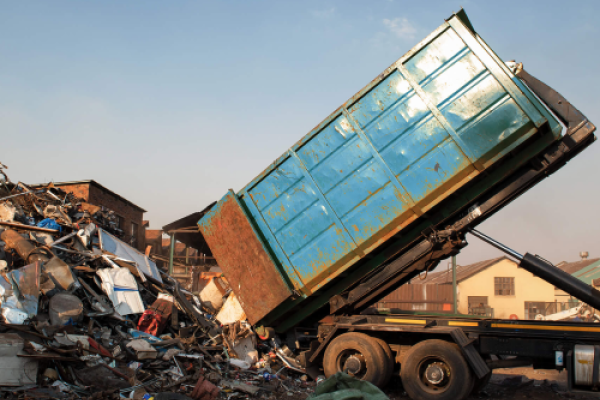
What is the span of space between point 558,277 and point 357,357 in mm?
Result: 2503

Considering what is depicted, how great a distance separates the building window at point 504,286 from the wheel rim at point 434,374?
74.7 ft

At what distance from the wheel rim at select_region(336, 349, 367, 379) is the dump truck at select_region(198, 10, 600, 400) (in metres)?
0.02

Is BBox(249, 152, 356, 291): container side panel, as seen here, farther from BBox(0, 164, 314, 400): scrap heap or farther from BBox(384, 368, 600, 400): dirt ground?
BBox(384, 368, 600, 400): dirt ground

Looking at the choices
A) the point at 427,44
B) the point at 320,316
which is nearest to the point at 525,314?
the point at 320,316

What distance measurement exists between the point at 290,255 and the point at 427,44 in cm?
302

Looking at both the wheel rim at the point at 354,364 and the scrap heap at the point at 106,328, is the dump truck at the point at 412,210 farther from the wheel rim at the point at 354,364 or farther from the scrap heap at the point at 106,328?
the scrap heap at the point at 106,328

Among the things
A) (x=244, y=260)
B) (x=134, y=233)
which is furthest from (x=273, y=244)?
(x=134, y=233)

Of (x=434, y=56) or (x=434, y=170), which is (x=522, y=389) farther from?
(x=434, y=56)

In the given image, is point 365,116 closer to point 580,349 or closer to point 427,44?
point 427,44

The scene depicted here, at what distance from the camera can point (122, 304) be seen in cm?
640

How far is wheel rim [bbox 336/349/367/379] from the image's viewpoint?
17.4ft

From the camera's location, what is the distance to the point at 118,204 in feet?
53.3

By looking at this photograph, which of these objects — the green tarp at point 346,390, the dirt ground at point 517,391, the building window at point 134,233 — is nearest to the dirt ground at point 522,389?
the dirt ground at point 517,391

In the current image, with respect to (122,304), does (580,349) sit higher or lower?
lower
